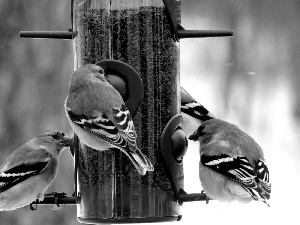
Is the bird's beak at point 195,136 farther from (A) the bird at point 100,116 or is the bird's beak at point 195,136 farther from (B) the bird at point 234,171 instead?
(A) the bird at point 100,116

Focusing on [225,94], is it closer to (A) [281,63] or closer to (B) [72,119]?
(A) [281,63]

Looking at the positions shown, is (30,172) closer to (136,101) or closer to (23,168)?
(23,168)

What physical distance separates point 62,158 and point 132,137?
4.12m

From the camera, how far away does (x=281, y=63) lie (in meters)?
16.5

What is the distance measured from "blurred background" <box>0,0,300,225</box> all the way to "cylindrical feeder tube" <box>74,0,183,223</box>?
2785 millimetres

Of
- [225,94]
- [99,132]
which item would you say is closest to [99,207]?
[99,132]

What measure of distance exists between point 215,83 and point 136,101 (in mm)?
6679

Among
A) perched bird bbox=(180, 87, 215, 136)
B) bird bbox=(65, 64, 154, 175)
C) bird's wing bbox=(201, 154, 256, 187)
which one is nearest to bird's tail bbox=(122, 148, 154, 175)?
bird bbox=(65, 64, 154, 175)

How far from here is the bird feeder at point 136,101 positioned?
33.0ft

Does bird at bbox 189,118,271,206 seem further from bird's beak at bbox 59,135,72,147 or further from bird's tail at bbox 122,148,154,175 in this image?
bird's beak at bbox 59,135,72,147

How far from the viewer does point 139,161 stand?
31.1ft

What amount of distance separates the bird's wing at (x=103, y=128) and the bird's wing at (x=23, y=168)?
53.5 inches

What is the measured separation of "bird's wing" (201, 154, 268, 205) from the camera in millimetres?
10242

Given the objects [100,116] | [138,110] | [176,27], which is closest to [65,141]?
[138,110]
